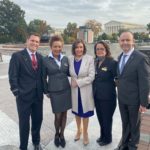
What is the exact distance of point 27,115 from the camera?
13.5 ft

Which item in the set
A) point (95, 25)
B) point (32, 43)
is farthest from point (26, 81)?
point (95, 25)

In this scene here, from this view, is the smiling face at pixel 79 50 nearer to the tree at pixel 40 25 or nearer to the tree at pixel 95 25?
the tree at pixel 40 25

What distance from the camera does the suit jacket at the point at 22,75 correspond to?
12.7ft

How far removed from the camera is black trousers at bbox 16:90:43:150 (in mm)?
4043

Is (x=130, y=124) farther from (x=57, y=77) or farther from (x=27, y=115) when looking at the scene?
(x=27, y=115)

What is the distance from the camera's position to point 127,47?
3.79m

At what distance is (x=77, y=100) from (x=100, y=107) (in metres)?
0.41

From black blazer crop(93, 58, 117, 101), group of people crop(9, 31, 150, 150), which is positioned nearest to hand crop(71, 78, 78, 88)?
group of people crop(9, 31, 150, 150)

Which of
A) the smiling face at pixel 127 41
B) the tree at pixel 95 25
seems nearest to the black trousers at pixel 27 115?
the smiling face at pixel 127 41

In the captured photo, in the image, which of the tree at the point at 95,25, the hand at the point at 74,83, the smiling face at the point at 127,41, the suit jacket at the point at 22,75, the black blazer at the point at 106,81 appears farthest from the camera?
the tree at the point at 95,25

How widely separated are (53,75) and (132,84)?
4.19ft

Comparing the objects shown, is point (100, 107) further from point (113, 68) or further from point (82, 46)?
point (82, 46)

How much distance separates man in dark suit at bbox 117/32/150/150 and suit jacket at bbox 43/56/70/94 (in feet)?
3.01

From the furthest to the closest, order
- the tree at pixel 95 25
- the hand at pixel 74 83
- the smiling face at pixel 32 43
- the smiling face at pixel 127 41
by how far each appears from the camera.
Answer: the tree at pixel 95 25 → the hand at pixel 74 83 → the smiling face at pixel 32 43 → the smiling face at pixel 127 41
